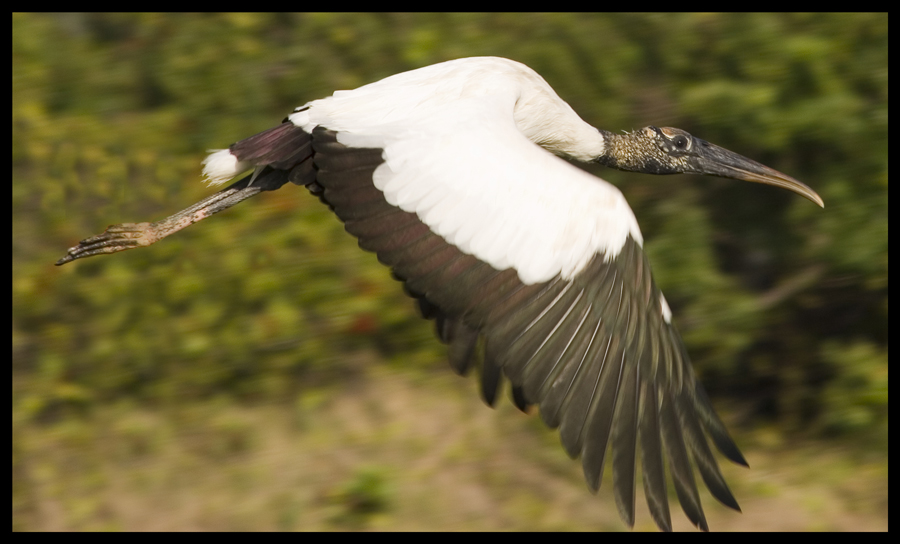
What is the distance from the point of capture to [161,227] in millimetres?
3336

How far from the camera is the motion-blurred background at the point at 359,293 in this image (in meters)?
4.62

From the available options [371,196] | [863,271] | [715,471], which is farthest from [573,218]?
[863,271]

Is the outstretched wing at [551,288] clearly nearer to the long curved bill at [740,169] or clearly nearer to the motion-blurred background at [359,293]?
the long curved bill at [740,169]

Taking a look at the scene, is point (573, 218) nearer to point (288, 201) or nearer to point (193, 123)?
point (288, 201)

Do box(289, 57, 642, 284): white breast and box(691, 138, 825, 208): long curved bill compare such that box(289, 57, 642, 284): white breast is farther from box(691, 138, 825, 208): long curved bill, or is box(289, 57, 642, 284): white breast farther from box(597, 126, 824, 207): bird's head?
box(691, 138, 825, 208): long curved bill

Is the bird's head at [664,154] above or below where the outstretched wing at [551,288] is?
above

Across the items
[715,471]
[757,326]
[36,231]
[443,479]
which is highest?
[36,231]

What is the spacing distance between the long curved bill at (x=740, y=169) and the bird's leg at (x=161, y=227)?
1.38m

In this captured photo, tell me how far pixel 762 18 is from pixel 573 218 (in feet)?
7.94

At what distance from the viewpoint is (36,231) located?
5.52 m

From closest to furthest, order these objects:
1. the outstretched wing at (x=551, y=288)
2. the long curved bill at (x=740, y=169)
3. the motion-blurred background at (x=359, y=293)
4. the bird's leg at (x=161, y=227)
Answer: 1. the outstretched wing at (x=551, y=288)
2. the bird's leg at (x=161, y=227)
3. the long curved bill at (x=740, y=169)
4. the motion-blurred background at (x=359, y=293)

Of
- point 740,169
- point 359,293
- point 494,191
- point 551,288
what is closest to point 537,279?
point 551,288

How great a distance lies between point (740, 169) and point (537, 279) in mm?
1196

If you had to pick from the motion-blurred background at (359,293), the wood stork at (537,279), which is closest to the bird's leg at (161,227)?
the wood stork at (537,279)
